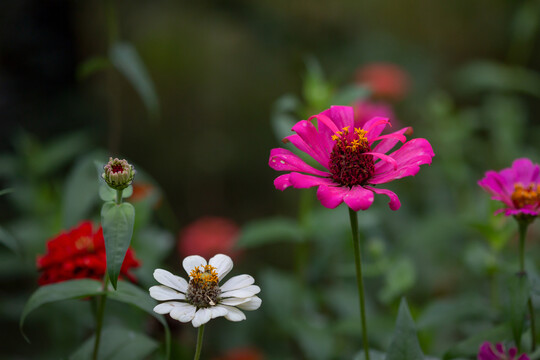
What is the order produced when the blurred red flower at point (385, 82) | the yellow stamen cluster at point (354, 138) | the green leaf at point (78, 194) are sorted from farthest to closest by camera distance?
the blurred red flower at point (385, 82), the green leaf at point (78, 194), the yellow stamen cluster at point (354, 138)

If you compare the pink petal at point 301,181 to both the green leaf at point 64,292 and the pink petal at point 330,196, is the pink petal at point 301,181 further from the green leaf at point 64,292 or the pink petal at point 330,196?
the green leaf at point 64,292

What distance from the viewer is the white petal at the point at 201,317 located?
0.47m

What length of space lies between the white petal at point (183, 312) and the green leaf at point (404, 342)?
214mm

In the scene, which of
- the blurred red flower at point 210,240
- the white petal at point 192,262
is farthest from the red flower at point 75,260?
the blurred red flower at point 210,240

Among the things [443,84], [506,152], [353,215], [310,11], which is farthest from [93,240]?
[443,84]

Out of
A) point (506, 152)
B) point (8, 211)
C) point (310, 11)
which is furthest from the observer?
point (310, 11)

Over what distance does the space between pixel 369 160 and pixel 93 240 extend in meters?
0.37

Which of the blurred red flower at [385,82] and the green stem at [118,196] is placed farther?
the blurred red flower at [385,82]

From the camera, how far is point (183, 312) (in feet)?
1.60

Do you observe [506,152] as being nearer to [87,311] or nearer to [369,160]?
[369,160]

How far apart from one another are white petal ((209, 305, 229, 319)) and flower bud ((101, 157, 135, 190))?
0.15m

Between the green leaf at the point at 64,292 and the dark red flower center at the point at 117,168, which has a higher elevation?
the dark red flower center at the point at 117,168

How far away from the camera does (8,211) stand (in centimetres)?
159

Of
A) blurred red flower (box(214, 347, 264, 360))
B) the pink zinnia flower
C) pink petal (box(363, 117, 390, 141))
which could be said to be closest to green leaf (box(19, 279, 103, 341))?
pink petal (box(363, 117, 390, 141))
